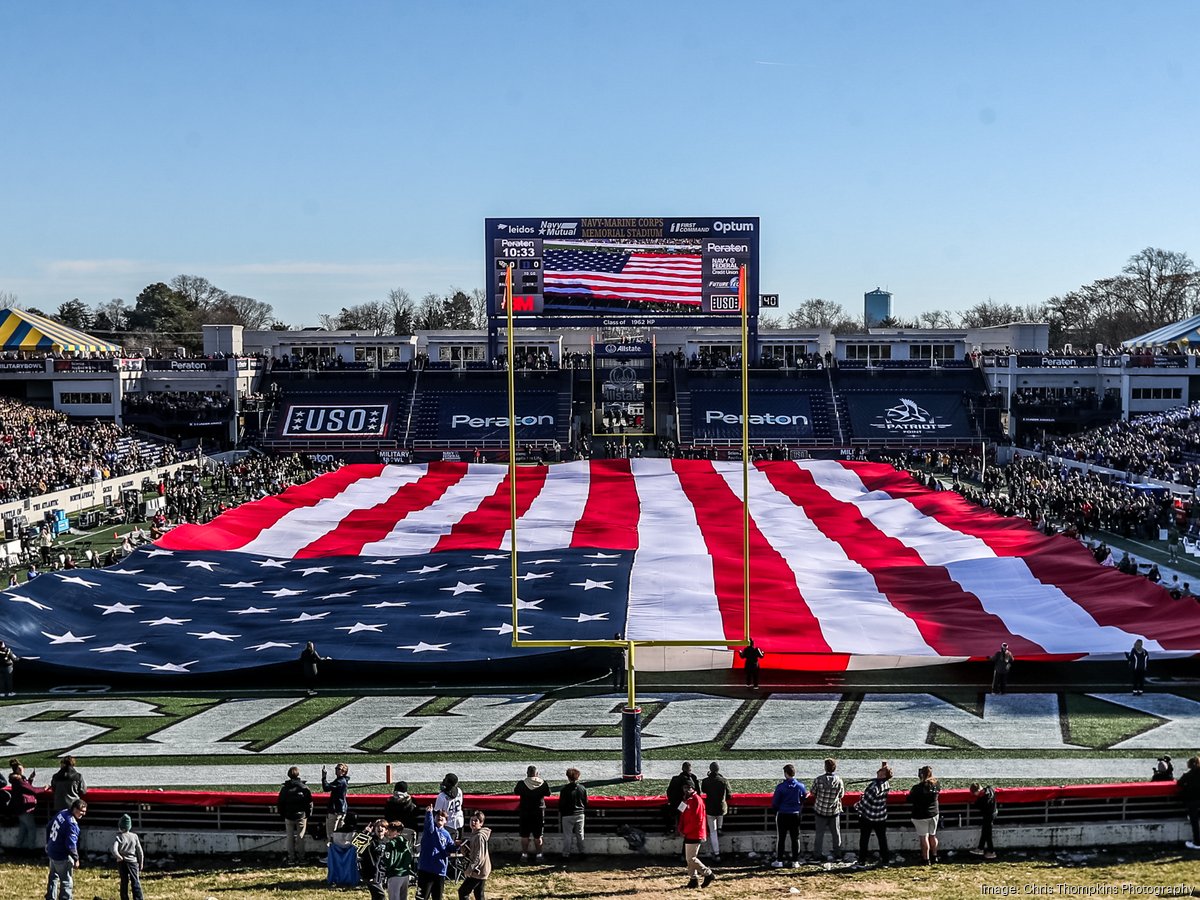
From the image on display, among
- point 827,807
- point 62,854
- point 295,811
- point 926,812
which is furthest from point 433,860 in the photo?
point 926,812

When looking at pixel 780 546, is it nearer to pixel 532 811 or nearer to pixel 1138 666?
pixel 1138 666

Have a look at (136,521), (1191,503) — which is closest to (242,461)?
(136,521)

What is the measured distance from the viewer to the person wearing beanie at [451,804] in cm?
1071

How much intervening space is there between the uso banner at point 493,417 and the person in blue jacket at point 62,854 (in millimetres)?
41597

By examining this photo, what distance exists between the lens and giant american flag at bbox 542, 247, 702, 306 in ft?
149

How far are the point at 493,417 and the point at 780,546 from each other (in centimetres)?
2705

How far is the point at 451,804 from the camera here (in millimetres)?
10797

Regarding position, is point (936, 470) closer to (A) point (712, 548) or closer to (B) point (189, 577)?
(A) point (712, 548)

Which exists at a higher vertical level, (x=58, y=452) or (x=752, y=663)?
(x=58, y=452)

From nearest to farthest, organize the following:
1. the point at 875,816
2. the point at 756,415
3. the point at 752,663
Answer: the point at 875,816, the point at 752,663, the point at 756,415

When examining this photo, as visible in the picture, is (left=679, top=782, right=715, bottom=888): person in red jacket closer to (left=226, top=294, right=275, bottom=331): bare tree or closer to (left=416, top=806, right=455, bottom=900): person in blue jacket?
(left=416, top=806, right=455, bottom=900): person in blue jacket

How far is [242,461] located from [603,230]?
15.4 m

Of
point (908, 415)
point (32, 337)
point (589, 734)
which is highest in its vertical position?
point (32, 337)

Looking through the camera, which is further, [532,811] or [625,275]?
[625,275]
